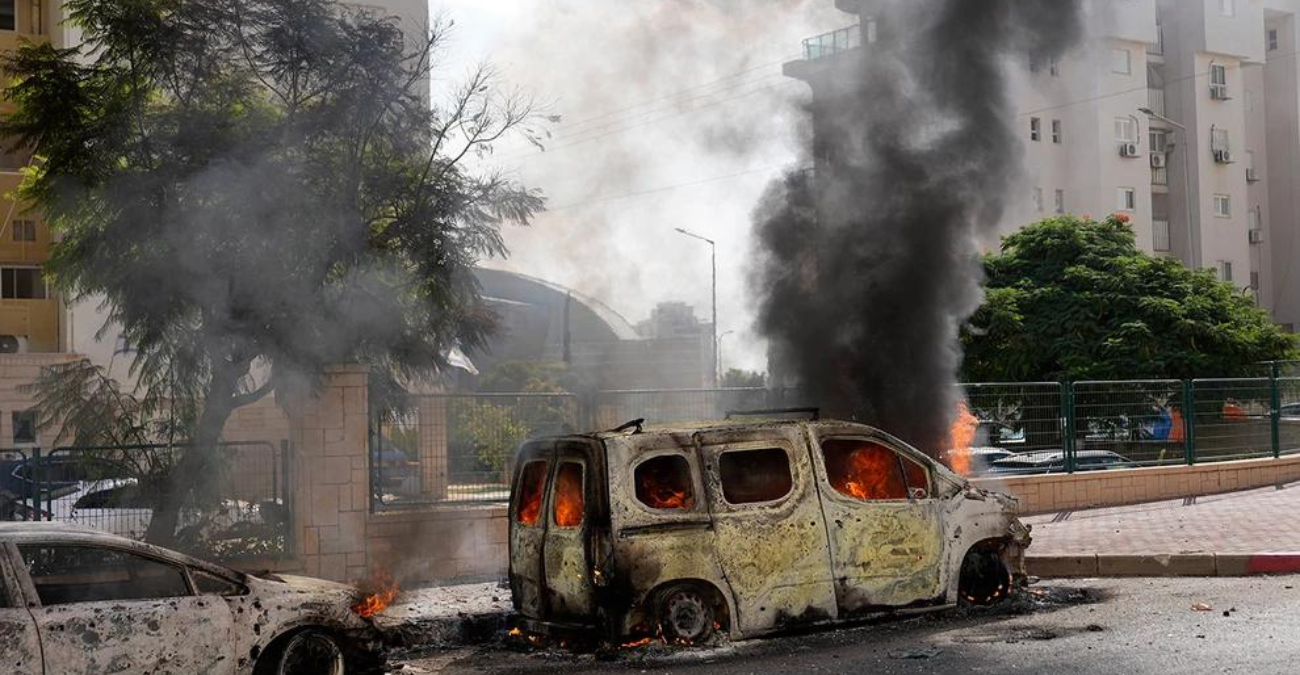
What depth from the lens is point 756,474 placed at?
29.1 ft

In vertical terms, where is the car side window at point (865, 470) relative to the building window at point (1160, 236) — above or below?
below

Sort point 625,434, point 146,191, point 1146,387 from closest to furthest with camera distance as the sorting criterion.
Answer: point 625,434, point 146,191, point 1146,387

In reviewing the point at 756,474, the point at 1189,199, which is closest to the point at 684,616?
the point at 756,474

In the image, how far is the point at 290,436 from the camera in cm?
1162

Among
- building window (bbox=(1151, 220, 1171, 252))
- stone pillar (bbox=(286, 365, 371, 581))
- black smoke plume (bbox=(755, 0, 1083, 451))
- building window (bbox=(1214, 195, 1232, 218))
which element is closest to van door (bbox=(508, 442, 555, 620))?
stone pillar (bbox=(286, 365, 371, 581))

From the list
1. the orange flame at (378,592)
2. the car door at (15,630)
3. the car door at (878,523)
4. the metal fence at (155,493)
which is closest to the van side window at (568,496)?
the car door at (878,523)

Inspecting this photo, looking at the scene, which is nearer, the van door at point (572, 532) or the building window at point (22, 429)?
the van door at point (572, 532)

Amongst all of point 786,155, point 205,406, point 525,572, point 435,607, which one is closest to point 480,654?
point 525,572

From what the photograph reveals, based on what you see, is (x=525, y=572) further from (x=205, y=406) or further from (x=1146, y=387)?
(x=1146, y=387)

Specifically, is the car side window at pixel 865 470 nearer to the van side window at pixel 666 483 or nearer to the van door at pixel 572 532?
the van side window at pixel 666 483

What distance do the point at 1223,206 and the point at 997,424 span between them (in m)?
36.0

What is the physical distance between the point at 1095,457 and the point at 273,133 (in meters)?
11.2

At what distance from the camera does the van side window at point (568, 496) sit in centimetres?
867

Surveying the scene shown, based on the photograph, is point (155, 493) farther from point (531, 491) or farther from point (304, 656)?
point (304, 656)
